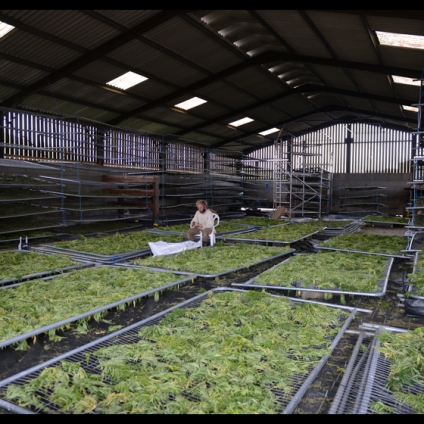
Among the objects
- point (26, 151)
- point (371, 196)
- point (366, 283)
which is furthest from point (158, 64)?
point (371, 196)

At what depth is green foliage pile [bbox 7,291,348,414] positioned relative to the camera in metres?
3.02

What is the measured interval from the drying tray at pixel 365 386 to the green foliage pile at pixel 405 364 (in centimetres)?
4

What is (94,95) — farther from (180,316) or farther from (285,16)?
(180,316)

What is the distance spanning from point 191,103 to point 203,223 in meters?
10.4

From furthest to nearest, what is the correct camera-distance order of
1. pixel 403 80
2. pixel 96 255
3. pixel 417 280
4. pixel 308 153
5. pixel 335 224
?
pixel 308 153 → pixel 335 224 → pixel 403 80 → pixel 96 255 → pixel 417 280

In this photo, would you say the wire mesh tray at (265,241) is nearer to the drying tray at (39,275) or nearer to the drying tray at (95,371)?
the drying tray at (39,275)

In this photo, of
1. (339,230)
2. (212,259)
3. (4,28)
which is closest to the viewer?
(212,259)

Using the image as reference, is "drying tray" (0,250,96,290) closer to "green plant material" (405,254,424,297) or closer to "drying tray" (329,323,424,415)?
"drying tray" (329,323,424,415)

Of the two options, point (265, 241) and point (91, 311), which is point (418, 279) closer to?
point (91, 311)

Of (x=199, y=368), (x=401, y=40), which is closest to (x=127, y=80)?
(x=401, y=40)

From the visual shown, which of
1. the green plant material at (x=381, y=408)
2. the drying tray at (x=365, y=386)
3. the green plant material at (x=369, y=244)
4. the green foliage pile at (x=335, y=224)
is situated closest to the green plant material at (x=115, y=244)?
the green plant material at (x=369, y=244)

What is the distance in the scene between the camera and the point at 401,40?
35.8 feet

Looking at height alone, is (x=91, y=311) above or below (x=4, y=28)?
below

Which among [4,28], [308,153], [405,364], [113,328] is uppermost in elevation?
[4,28]
